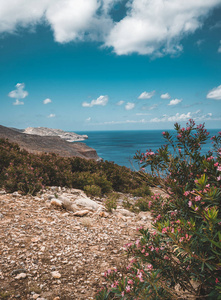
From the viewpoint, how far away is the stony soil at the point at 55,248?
11.1ft

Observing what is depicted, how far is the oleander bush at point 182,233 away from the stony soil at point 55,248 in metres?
0.77

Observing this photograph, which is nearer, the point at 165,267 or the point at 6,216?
the point at 165,267

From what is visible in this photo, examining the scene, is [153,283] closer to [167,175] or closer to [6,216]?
[167,175]

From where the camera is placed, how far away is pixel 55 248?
4461 mm

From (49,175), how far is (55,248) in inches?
215

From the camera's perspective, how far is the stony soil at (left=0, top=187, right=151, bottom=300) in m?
3.40

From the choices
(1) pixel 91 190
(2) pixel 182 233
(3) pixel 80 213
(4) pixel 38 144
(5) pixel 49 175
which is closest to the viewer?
(2) pixel 182 233

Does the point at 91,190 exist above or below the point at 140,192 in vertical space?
above

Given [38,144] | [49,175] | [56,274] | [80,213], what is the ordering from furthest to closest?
1. [38,144]
2. [49,175]
3. [80,213]
4. [56,274]

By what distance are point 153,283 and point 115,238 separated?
132 inches

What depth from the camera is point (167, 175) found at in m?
2.83

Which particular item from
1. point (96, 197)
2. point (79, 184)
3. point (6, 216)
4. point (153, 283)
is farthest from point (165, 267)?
point (79, 184)

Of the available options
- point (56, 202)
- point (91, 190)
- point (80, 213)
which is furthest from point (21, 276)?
point (91, 190)

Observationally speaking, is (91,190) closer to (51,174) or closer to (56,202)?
(51,174)
